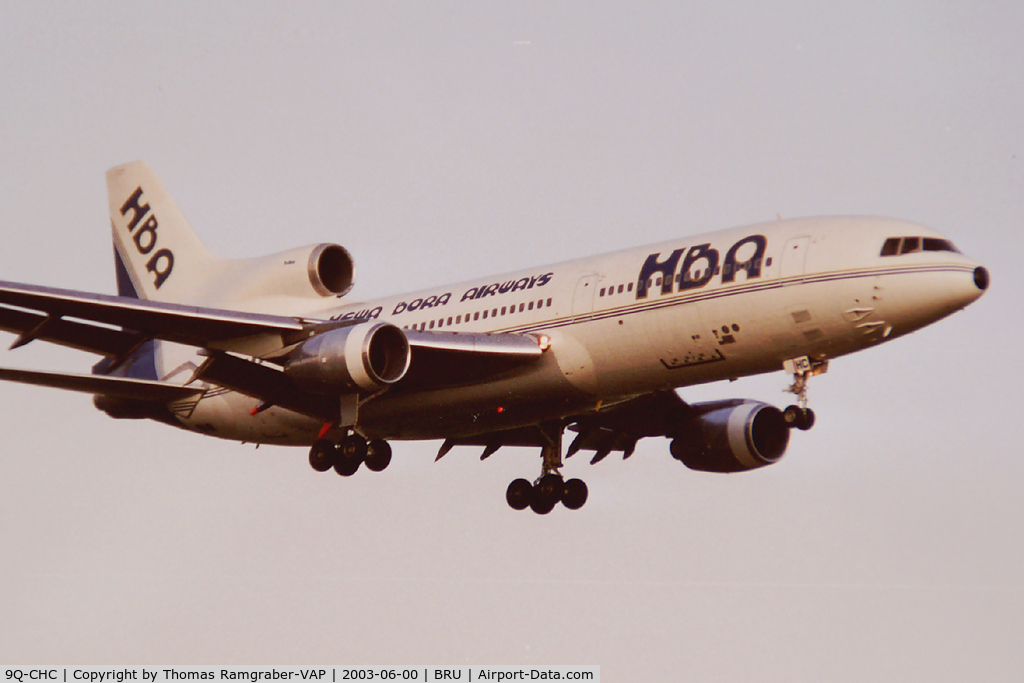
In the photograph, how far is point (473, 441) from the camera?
36.6 metres

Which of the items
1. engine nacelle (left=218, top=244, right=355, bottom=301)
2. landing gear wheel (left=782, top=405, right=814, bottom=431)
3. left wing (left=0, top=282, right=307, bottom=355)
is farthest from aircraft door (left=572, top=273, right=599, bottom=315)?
engine nacelle (left=218, top=244, right=355, bottom=301)

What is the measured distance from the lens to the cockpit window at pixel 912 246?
2769 centimetres

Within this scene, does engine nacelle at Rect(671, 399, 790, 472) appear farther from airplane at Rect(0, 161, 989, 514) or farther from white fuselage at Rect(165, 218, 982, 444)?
white fuselage at Rect(165, 218, 982, 444)

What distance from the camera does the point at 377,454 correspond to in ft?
113

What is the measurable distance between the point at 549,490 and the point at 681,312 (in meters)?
8.84

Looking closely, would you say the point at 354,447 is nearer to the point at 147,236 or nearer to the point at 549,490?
the point at 549,490

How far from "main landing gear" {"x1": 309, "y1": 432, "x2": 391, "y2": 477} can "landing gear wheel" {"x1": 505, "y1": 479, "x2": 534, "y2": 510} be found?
3.90m

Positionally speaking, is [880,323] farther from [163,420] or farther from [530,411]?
[163,420]

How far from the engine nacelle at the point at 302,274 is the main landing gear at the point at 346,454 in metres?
4.63

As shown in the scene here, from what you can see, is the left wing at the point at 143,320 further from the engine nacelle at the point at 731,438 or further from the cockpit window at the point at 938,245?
the cockpit window at the point at 938,245

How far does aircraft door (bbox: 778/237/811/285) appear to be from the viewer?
2820 cm

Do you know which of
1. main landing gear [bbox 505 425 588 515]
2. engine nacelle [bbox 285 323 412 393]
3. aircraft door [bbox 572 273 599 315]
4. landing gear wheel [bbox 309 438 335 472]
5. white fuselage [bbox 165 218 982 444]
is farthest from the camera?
main landing gear [bbox 505 425 588 515]

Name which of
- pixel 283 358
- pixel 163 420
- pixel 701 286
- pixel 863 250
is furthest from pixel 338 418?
pixel 863 250

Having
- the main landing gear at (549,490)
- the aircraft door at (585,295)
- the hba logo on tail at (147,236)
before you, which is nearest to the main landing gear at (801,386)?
the aircraft door at (585,295)
